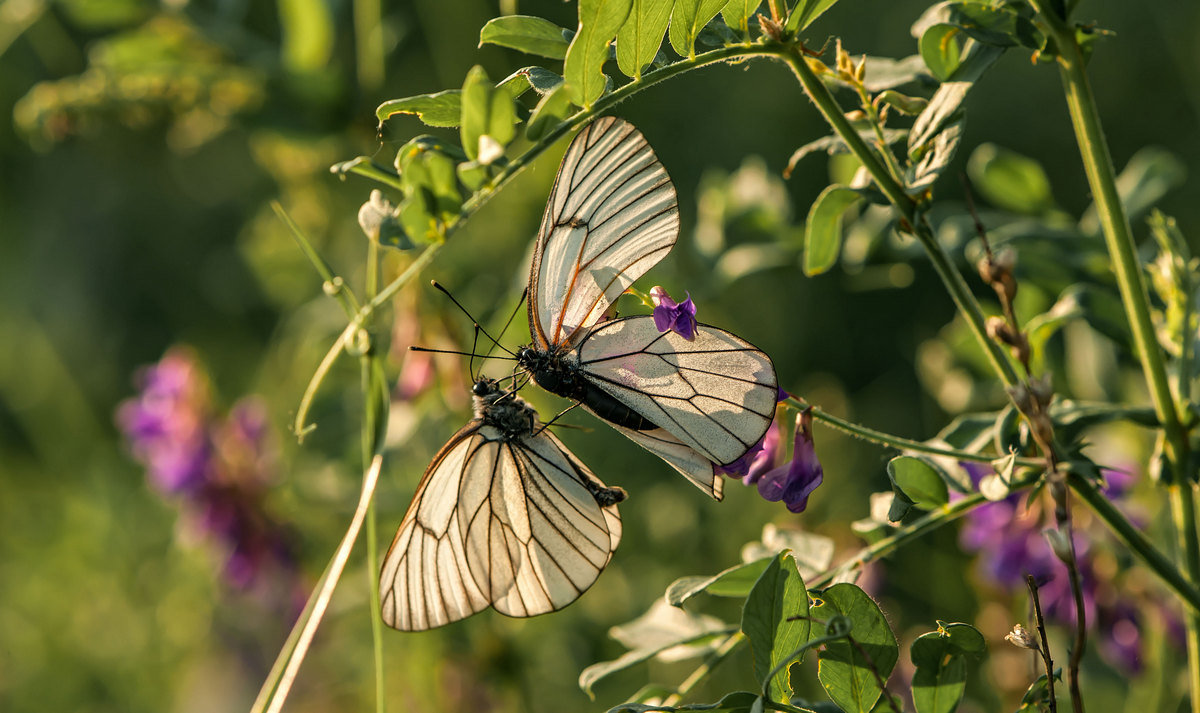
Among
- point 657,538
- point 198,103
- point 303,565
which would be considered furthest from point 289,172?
point 657,538

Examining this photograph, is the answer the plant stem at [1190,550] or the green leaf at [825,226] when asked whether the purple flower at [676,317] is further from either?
the plant stem at [1190,550]

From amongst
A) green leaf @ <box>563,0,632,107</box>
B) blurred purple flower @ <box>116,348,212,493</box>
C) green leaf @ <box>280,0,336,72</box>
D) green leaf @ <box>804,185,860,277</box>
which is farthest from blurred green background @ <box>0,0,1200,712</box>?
green leaf @ <box>563,0,632,107</box>

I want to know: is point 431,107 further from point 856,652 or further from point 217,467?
point 217,467

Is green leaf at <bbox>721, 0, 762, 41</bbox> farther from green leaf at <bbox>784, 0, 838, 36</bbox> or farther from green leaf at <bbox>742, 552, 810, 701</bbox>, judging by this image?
green leaf at <bbox>742, 552, 810, 701</bbox>

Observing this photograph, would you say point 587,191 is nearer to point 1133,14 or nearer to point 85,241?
point 1133,14

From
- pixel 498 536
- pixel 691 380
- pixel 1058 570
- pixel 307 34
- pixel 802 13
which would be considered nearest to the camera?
pixel 802 13

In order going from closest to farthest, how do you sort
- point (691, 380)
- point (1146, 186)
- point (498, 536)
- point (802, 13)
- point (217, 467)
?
1. point (802, 13)
2. point (691, 380)
3. point (498, 536)
4. point (1146, 186)
5. point (217, 467)

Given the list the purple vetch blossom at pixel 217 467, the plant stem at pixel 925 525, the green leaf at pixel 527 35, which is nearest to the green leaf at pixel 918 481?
the plant stem at pixel 925 525

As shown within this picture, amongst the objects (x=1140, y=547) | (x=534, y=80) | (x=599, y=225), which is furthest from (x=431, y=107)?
(x=1140, y=547)
